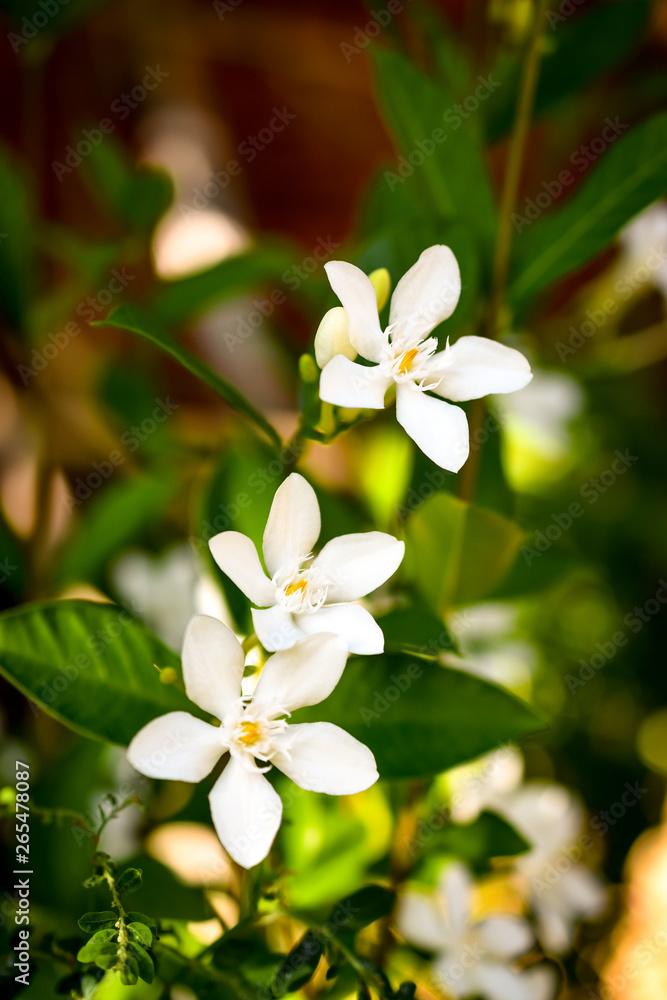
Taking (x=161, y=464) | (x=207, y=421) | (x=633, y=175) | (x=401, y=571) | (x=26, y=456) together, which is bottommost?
(x=26, y=456)

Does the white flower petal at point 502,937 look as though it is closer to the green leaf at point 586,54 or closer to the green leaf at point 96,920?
the green leaf at point 96,920

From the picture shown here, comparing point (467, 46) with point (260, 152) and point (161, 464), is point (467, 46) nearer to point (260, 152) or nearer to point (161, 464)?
point (161, 464)

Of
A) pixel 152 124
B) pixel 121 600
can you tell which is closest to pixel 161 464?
pixel 121 600

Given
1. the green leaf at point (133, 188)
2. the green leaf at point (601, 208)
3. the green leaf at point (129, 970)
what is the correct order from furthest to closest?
1. the green leaf at point (133, 188)
2. the green leaf at point (601, 208)
3. the green leaf at point (129, 970)

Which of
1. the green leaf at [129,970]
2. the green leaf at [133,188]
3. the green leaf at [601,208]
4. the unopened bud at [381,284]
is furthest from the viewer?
the green leaf at [133,188]

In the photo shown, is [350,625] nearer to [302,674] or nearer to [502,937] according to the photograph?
[302,674]

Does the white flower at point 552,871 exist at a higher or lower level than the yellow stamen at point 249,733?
lower

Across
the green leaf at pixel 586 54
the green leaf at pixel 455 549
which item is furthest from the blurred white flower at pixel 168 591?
the green leaf at pixel 586 54
